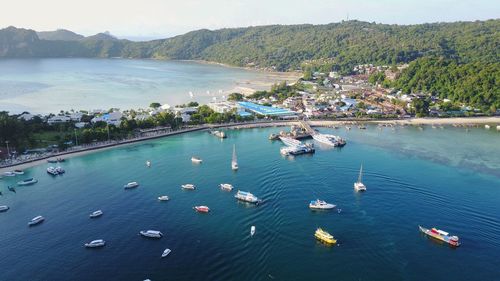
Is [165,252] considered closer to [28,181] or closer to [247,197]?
[247,197]

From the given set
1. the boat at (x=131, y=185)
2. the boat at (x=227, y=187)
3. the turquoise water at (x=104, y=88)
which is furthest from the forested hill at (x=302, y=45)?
the boat at (x=131, y=185)

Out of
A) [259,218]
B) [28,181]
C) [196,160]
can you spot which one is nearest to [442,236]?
[259,218]

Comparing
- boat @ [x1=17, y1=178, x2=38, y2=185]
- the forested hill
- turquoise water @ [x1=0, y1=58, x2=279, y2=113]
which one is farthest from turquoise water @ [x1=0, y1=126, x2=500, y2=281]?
the forested hill

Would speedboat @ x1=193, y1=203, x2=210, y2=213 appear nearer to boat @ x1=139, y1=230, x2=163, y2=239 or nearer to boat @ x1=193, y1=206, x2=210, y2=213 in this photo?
boat @ x1=193, y1=206, x2=210, y2=213

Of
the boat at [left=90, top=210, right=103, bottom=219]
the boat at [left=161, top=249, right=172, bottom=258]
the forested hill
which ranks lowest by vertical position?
the boat at [left=161, top=249, right=172, bottom=258]

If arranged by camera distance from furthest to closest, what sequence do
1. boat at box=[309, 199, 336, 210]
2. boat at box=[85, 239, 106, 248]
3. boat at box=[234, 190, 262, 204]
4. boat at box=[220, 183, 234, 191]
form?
boat at box=[220, 183, 234, 191] < boat at box=[234, 190, 262, 204] < boat at box=[309, 199, 336, 210] < boat at box=[85, 239, 106, 248]

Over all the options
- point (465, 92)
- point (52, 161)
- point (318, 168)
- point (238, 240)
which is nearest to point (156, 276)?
point (238, 240)
